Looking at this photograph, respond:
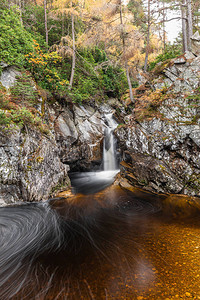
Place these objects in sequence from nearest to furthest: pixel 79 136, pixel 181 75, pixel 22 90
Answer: pixel 22 90 → pixel 181 75 → pixel 79 136

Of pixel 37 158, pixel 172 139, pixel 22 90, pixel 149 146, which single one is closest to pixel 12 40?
pixel 22 90

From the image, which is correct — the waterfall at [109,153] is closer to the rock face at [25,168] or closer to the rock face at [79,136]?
the rock face at [79,136]

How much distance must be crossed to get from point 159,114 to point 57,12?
11.1m

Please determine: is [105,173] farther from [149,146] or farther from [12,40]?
[12,40]

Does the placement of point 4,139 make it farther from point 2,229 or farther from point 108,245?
point 108,245

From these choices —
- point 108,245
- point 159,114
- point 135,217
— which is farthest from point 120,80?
point 108,245

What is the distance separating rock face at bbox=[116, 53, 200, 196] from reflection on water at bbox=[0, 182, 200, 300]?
217 cm

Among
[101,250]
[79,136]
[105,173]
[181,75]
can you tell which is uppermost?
[181,75]

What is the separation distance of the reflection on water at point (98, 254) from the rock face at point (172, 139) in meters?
2.17

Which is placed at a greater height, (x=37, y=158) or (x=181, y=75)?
(x=181, y=75)

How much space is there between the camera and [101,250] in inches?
151

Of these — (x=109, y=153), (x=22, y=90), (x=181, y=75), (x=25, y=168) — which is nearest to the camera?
(x=25, y=168)

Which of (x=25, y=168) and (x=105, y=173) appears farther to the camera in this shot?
(x=105, y=173)

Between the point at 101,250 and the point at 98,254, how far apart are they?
0.54ft
